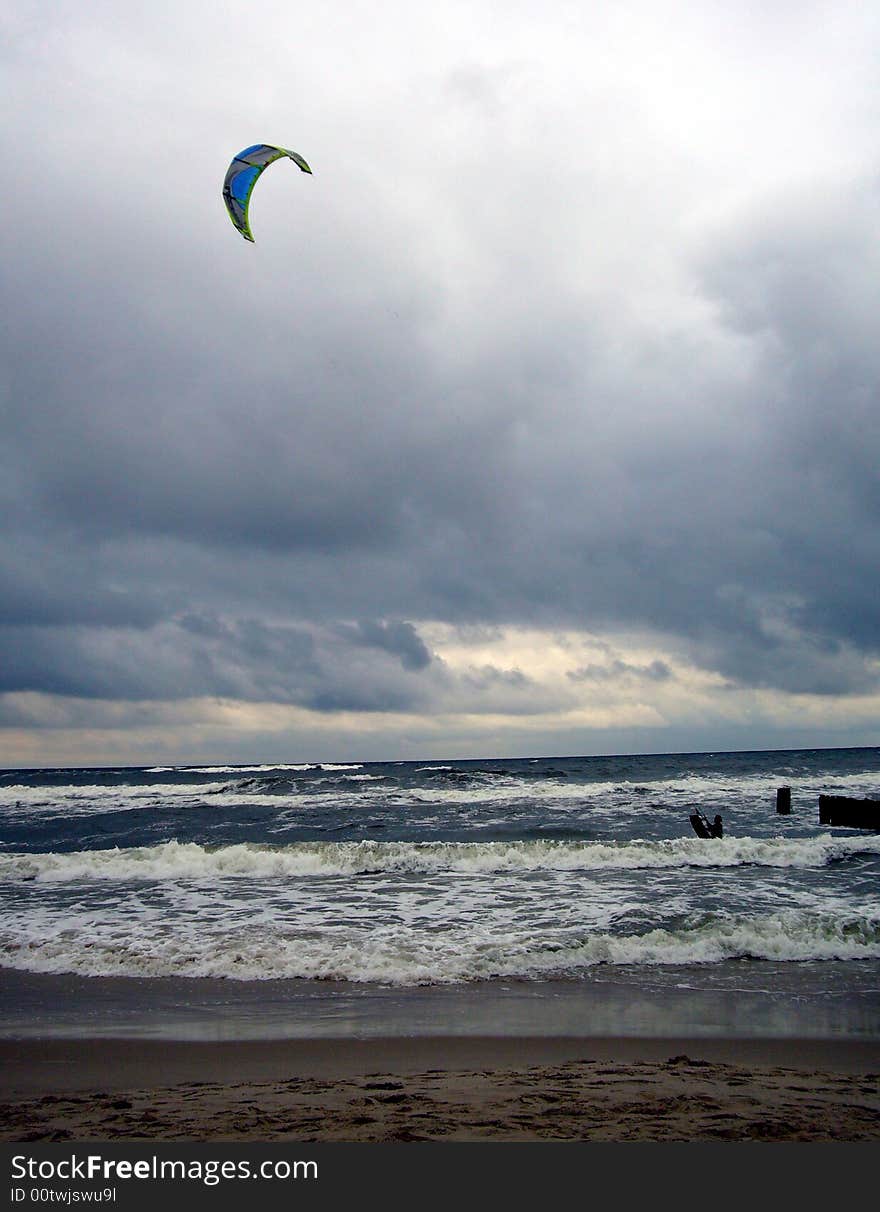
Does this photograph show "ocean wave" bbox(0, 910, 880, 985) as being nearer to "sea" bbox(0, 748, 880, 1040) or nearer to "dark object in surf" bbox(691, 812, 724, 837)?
"sea" bbox(0, 748, 880, 1040)

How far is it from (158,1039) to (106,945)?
159 inches

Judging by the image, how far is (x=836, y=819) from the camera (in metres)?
23.0

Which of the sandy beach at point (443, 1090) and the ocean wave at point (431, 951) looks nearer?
the sandy beach at point (443, 1090)

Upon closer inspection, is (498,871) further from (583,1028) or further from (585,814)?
(585,814)

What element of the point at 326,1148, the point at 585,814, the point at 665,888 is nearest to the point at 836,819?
the point at 585,814

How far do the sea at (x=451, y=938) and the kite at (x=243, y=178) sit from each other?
11.1 m

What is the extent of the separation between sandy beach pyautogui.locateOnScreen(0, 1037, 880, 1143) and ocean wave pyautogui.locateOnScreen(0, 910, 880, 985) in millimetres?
2490

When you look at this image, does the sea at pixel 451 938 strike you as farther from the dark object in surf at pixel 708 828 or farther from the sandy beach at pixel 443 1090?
the dark object in surf at pixel 708 828

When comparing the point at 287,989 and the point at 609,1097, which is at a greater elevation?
the point at 609,1097

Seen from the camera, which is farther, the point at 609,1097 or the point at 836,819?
the point at 836,819

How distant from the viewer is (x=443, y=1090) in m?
5.32

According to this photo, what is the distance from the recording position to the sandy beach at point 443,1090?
4555mm

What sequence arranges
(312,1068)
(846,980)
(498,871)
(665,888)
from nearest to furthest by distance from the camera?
(312,1068) < (846,980) < (665,888) < (498,871)

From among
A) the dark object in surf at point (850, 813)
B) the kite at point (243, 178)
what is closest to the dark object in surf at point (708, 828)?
the dark object in surf at point (850, 813)
